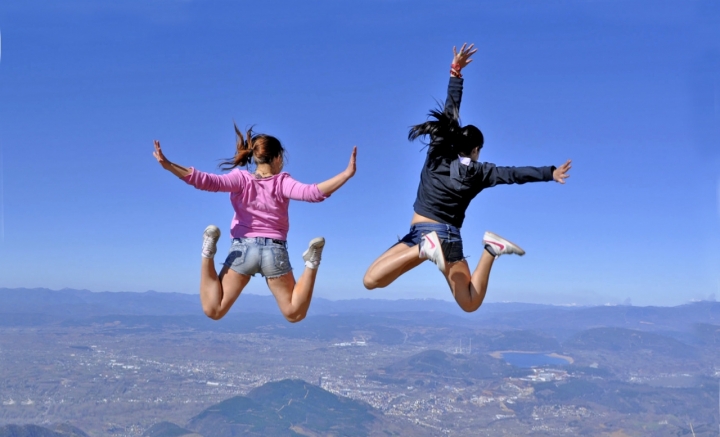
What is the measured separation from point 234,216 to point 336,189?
2.11 m

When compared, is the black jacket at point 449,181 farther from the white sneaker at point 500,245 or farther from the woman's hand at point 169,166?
the woman's hand at point 169,166

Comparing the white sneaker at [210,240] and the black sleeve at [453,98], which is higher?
the black sleeve at [453,98]

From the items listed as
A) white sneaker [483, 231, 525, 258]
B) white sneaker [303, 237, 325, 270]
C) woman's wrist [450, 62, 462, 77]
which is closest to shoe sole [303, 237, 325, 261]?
white sneaker [303, 237, 325, 270]

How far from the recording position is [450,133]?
37.6 feet

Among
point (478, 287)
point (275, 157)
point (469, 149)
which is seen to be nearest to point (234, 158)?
point (275, 157)

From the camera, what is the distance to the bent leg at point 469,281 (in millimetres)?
11469

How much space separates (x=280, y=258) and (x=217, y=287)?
1.16 m

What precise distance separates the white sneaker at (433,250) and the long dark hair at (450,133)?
1.56 meters

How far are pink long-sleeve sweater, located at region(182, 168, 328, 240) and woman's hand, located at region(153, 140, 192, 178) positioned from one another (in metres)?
0.70

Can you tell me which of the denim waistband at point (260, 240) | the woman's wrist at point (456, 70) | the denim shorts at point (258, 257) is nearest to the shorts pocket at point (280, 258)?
the denim shorts at point (258, 257)

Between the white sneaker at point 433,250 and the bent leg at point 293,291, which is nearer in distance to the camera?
the white sneaker at point 433,250

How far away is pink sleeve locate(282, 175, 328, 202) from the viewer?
10578 mm

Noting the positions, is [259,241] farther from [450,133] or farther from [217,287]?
[450,133]

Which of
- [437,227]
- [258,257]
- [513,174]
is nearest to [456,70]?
[513,174]
